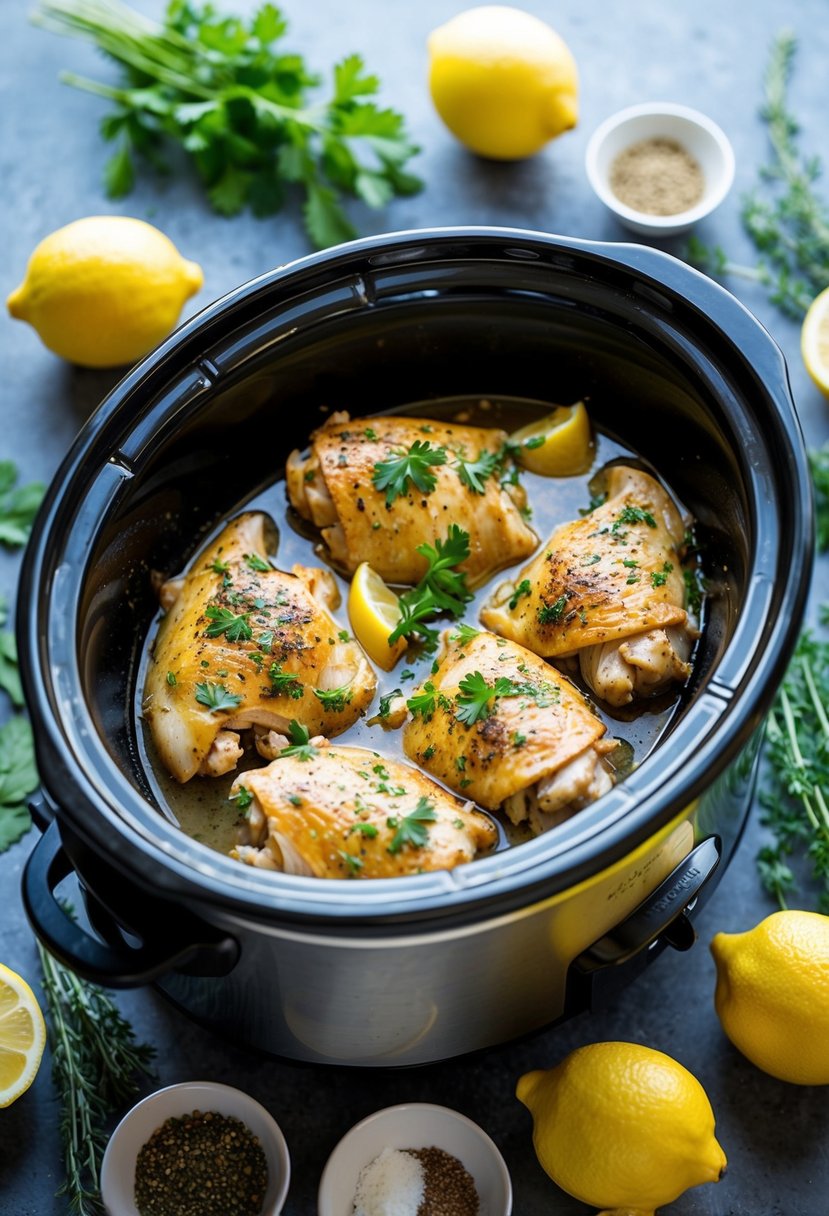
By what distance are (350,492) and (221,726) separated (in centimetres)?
50

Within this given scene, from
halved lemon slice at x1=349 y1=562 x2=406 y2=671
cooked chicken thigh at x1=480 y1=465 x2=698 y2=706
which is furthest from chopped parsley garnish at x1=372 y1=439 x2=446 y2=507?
cooked chicken thigh at x1=480 y1=465 x2=698 y2=706

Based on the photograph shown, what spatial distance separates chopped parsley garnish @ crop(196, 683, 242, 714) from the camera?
225cm

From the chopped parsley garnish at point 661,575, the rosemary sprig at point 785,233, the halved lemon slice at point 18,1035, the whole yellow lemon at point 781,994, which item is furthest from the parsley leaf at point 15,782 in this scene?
the rosemary sprig at point 785,233

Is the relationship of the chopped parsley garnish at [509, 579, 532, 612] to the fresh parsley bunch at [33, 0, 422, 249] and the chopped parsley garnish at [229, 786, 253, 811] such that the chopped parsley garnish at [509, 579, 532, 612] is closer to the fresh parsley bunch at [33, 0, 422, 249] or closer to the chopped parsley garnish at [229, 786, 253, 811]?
the chopped parsley garnish at [229, 786, 253, 811]

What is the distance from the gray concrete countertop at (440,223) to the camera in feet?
7.76

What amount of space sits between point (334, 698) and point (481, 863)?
23.4 inches

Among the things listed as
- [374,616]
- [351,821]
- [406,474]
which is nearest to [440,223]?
[406,474]

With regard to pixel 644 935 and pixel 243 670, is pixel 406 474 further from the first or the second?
pixel 644 935

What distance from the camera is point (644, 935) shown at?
2115 millimetres

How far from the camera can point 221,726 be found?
2.27 metres

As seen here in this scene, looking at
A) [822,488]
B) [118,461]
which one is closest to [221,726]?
[118,461]

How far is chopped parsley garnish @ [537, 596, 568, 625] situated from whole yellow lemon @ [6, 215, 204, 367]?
1.21 meters

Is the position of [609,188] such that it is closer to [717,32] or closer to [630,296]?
[717,32]

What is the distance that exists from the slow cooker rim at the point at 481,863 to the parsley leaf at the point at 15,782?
72 centimetres
